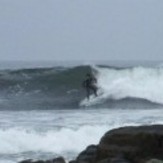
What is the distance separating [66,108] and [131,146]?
1475cm

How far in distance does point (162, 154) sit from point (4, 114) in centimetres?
1263

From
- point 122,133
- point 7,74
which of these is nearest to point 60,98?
point 7,74

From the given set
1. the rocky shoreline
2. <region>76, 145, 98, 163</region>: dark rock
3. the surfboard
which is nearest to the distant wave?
the surfboard

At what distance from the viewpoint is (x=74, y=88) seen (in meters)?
28.9

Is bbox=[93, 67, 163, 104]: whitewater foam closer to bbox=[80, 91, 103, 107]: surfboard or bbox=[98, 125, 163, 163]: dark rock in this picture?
bbox=[80, 91, 103, 107]: surfboard

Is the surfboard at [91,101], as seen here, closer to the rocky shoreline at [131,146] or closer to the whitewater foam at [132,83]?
the whitewater foam at [132,83]

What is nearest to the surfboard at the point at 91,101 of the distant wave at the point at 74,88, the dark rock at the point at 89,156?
the distant wave at the point at 74,88

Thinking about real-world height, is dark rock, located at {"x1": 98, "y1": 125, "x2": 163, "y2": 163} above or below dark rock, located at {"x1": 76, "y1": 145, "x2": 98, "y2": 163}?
above

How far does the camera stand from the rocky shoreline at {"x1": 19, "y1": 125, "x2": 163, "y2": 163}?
7727 mm

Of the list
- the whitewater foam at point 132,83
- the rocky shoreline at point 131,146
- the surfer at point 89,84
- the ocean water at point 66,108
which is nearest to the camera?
the rocky shoreline at point 131,146

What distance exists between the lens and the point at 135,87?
2792 cm

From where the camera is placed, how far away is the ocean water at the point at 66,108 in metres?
13.7

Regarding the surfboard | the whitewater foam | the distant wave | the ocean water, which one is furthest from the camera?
the whitewater foam

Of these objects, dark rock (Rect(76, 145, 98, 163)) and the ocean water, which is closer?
dark rock (Rect(76, 145, 98, 163))
